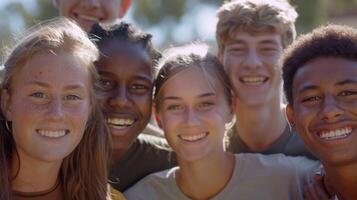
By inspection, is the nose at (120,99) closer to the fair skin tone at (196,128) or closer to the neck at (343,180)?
the fair skin tone at (196,128)

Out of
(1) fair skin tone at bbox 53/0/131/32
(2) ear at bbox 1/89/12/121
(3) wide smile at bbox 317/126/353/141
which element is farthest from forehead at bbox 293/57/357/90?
(1) fair skin tone at bbox 53/0/131/32

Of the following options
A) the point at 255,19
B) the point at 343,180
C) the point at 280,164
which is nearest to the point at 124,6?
the point at 255,19

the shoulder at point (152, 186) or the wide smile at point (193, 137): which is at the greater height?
the wide smile at point (193, 137)

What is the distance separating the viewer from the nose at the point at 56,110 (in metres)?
2.99

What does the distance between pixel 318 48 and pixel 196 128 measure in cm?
81

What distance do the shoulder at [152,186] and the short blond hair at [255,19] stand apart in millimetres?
1173

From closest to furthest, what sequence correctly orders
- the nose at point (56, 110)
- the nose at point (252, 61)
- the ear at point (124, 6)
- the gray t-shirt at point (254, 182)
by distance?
the nose at point (56, 110) < the gray t-shirt at point (254, 182) < the nose at point (252, 61) < the ear at point (124, 6)

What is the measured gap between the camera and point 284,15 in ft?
14.1

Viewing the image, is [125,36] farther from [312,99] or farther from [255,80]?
[312,99]

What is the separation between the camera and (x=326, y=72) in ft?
10.5

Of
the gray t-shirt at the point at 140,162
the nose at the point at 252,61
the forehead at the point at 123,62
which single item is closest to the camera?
the forehead at the point at 123,62

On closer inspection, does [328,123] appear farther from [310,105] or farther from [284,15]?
[284,15]

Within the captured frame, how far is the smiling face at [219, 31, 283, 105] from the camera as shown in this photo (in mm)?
4184

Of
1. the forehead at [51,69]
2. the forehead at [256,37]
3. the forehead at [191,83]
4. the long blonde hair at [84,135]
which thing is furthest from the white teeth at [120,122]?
the forehead at [256,37]
